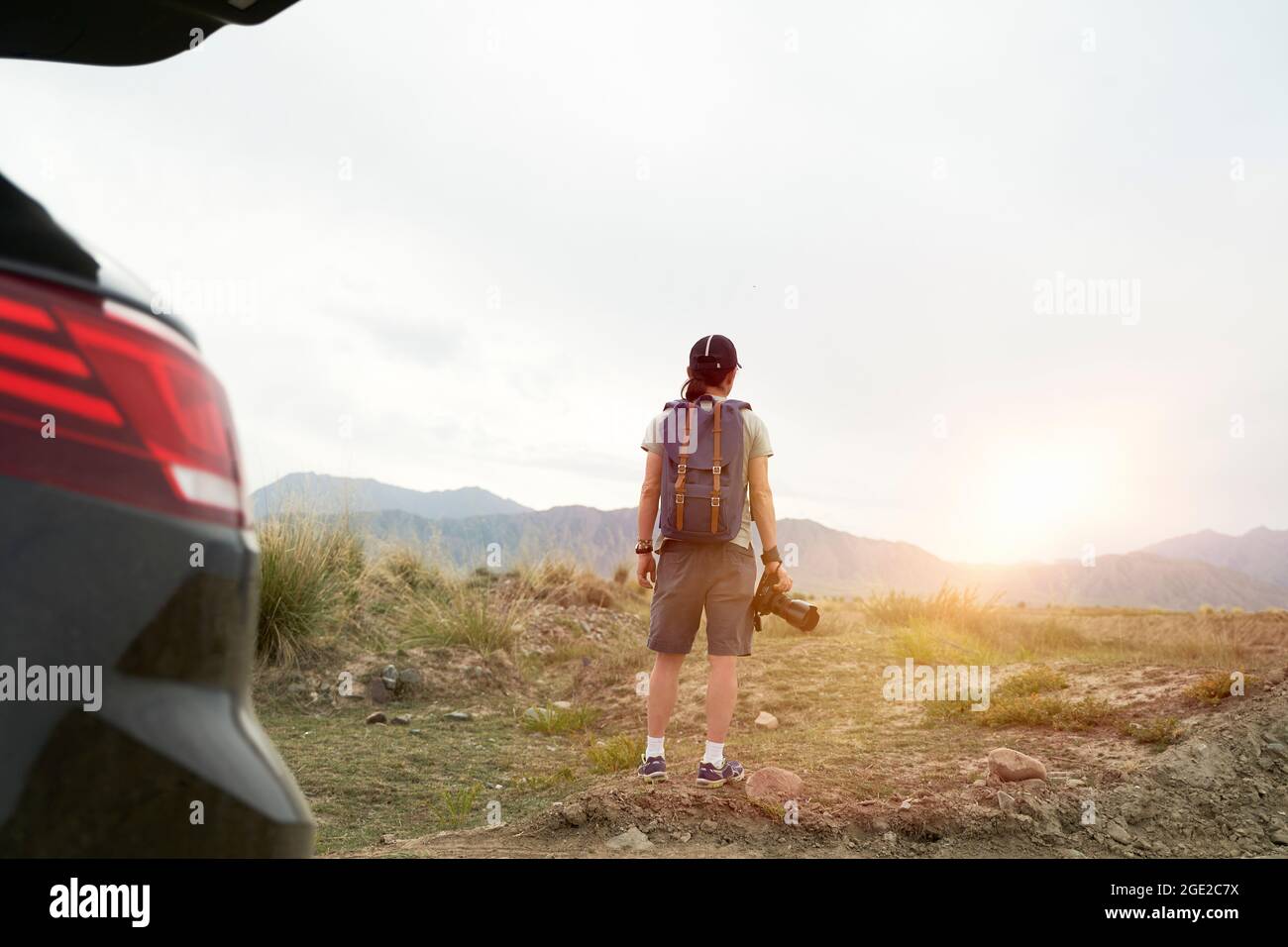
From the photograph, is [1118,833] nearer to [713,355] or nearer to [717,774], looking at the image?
[717,774]

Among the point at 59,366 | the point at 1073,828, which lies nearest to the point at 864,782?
the point at 1073,828

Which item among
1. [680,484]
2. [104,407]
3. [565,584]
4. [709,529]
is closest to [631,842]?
[709,529]

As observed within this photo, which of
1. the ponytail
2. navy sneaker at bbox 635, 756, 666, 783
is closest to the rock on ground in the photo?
navy sneaker at bbox 635, 756, 666, 783

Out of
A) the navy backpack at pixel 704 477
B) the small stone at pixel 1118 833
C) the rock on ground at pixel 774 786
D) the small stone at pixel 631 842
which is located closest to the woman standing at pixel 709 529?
the navy backpack at pixel 704 477

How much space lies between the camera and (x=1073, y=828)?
16.1 ft

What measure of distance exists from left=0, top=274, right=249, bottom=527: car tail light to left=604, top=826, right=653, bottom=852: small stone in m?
3.64

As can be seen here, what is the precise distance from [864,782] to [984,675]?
10.6 feet

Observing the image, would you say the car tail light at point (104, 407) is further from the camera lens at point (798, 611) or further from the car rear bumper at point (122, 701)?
the camera lens at point (798, 611)

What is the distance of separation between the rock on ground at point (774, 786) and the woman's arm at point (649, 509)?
1.12m

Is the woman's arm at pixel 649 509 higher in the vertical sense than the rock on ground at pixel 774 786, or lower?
higher

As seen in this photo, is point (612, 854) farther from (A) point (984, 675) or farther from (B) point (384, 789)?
(A) point (984, 675)

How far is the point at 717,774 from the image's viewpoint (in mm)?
5152

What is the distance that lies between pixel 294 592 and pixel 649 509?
5433 mm

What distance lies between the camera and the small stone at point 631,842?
460cm
